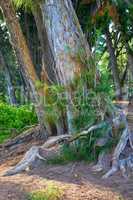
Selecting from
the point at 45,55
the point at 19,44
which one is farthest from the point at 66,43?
the point at 45,55

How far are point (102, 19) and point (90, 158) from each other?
8.75 meters

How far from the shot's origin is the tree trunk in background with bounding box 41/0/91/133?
29.1 feet

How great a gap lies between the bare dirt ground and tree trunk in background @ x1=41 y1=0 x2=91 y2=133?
1.42 meters

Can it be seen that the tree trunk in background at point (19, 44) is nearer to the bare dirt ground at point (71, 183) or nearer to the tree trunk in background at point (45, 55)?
the tree trunk in background at point (45, 55)

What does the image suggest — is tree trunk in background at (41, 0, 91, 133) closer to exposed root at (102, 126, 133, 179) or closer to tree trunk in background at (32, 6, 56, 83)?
tree trunk in background at (32, 6, 56, 83)

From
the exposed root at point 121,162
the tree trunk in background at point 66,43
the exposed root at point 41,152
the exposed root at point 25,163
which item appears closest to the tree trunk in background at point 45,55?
the tree trunk in background at point 66,43

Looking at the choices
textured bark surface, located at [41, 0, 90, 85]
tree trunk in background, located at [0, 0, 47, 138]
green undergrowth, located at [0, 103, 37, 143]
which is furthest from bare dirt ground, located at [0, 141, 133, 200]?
green undergrowth, located at [0, 103, 37, 143]

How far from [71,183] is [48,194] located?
0.80 metres

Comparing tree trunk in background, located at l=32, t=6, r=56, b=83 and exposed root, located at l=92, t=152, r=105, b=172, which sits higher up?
tree trunk in background, located at l=32, t=6, r=56, b=83

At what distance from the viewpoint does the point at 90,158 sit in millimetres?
8320

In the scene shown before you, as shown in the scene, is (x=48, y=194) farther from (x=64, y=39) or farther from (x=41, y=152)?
(x=64, y=39)

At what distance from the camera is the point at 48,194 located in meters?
6.37

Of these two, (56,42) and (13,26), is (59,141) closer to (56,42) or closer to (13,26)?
(56,42)

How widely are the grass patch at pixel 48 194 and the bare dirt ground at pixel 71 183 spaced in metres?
0.09
